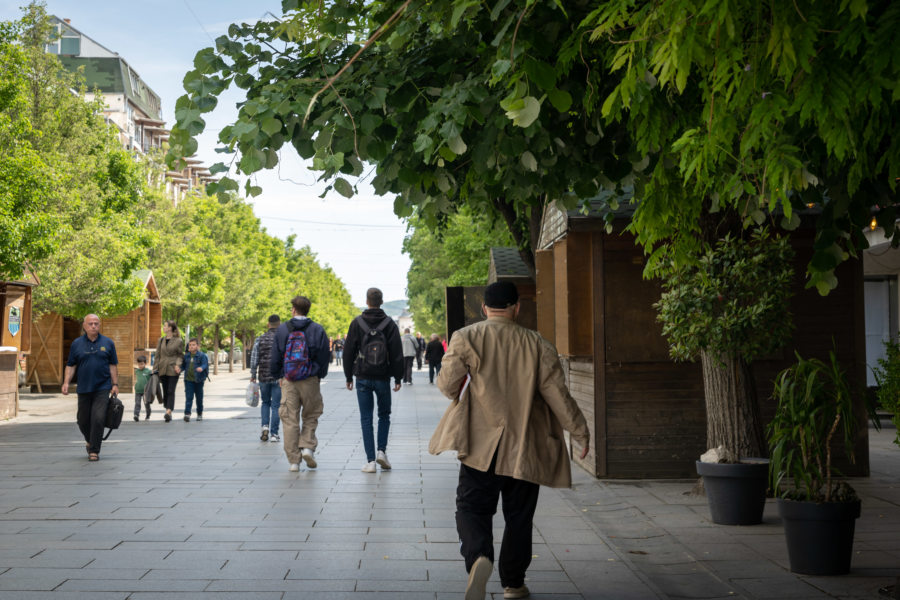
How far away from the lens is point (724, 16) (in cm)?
291

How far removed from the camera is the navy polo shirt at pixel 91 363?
12.3 meters

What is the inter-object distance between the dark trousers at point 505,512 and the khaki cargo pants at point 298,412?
5873 mm

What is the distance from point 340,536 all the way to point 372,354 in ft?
12.8

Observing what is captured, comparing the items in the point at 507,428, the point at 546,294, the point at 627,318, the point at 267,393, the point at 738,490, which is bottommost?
the point at 738,490

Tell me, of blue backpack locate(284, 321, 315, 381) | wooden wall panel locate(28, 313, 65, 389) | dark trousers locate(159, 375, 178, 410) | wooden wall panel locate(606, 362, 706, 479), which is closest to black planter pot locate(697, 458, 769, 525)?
wooden wall panel locate(606, 362, 706, 479)

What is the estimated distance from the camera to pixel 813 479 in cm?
614

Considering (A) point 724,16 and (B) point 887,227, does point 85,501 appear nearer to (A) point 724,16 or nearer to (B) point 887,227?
(B) point 887,227

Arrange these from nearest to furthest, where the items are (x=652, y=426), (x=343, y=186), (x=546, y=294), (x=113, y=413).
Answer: (x=343, y=186) → (x=652, y=426) → (x=113, y=413) → (x=546, y=294)

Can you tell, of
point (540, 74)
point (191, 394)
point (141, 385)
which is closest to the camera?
point (540, 74)

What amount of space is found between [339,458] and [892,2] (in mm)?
10161

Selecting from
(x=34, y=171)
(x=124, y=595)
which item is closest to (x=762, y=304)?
(x=124, y=595)

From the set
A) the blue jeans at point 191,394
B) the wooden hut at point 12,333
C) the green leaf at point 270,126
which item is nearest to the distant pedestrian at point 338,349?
the wooden hut at point 12,333

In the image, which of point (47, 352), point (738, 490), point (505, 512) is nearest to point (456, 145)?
point (505, 512)

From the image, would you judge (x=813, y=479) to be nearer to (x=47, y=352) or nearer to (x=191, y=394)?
(x=191, y=394)
